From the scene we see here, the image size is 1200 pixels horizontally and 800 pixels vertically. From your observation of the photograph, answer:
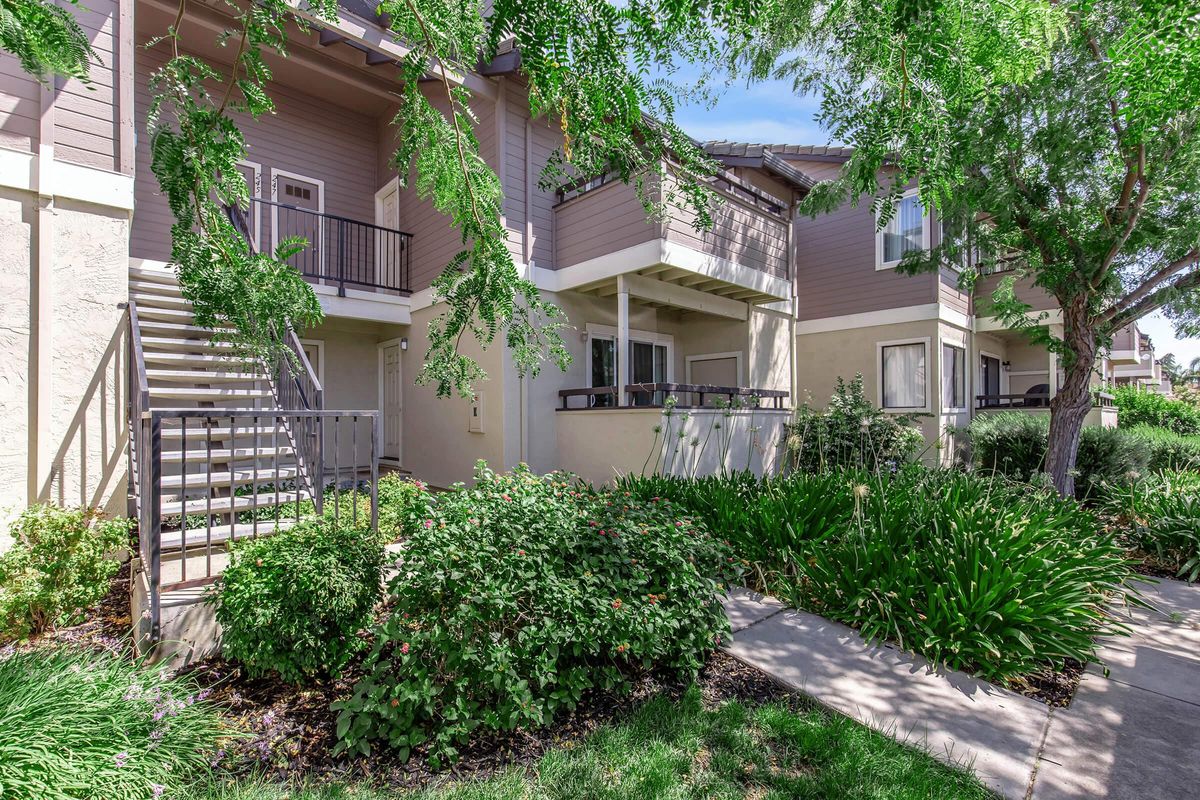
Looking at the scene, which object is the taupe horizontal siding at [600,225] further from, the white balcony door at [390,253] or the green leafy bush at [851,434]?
the green leafy bush at [851,434]

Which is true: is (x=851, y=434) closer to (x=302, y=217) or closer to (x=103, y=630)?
(x=103, y=630)

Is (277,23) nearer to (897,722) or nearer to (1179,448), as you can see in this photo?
(897,722)

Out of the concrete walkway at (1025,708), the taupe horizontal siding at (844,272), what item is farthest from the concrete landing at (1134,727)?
A: the taupe horizontal siding at (844,272)

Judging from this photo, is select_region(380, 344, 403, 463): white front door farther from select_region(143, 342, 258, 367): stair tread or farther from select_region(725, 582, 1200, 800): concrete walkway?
select_region(725, 582, 1200, 800): concrete walkway

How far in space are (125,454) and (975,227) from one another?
10.2 metres

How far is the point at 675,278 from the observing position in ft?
28.1

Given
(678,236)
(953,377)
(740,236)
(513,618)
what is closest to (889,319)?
(953,377)

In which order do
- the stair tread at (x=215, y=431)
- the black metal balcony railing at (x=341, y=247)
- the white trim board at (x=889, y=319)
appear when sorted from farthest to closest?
the white trim board at (x=889, y=319)
the black metal balcony railing at (x=341, y=247)
the stair tread at (x=215, y=431)

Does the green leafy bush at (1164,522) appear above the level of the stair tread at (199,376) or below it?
A: below

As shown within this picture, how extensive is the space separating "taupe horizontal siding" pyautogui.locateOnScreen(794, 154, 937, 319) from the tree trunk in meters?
4.32

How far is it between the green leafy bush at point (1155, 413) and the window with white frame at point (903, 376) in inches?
346

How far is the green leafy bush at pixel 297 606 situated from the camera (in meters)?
2.88

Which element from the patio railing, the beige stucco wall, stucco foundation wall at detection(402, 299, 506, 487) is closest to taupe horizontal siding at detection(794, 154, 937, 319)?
→ the patio railing

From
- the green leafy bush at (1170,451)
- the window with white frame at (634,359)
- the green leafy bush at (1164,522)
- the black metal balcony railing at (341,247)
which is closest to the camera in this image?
the green leafy bush at (1164,522)
